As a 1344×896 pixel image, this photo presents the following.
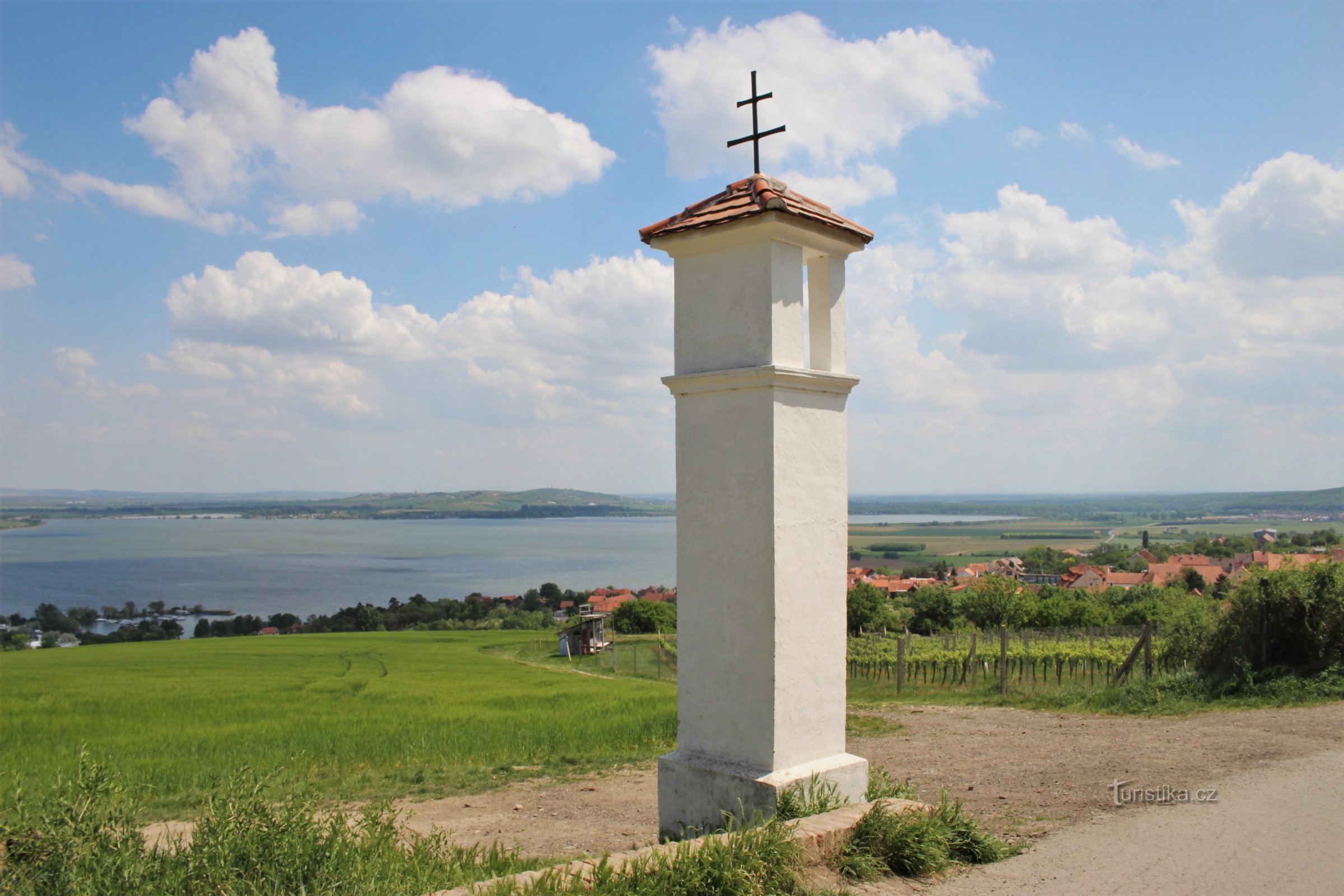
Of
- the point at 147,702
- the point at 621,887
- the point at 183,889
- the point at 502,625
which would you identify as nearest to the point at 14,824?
the point at 183,889

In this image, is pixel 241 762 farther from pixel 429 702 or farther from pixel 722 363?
pixel 722 363

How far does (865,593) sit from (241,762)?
119 feet

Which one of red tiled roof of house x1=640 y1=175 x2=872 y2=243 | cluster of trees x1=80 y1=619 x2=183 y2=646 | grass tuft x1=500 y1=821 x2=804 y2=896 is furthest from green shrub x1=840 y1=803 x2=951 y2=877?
cluster of trees x1=80 y1=619 x2=183 y2=646

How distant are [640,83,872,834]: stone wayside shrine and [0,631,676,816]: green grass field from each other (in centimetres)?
284

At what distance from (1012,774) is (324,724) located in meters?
10.4

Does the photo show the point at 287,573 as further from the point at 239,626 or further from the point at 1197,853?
the point at 1197,853

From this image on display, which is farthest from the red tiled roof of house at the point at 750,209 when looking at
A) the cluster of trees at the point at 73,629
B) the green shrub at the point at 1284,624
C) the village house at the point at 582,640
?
the cluster of trees at the point at 73,629

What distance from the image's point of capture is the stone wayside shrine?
475cm

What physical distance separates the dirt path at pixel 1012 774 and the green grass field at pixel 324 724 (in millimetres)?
1196

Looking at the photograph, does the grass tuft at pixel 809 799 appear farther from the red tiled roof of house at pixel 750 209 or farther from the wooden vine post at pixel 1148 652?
the wooden vine post at pixel 1148 652

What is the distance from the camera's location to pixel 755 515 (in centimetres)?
478

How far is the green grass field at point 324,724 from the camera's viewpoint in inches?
364

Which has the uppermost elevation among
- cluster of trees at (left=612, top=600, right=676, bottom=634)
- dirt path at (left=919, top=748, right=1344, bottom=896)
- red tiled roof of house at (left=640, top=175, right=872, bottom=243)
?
red tiled roof of house at (left=640, top=175, right=872, bottom=243)

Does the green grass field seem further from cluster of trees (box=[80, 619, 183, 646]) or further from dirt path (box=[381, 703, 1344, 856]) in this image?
cluster of trees (box=[80, 619, 183, 646])
